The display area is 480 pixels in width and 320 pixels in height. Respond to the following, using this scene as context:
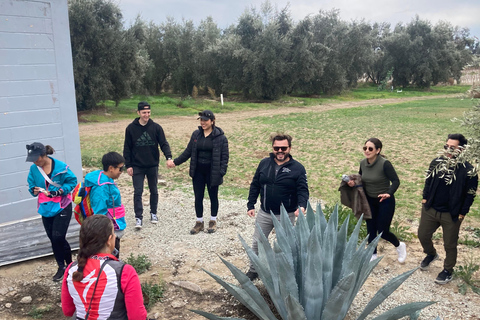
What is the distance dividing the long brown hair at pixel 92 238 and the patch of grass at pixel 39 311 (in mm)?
1949

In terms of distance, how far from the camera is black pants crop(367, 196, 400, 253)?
15.5ft

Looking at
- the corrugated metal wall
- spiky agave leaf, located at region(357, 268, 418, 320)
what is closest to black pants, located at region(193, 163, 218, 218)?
the corrugated metal wall

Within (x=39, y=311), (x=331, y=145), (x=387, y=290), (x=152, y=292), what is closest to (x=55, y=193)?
(x=39, y=311)

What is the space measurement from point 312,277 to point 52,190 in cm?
281

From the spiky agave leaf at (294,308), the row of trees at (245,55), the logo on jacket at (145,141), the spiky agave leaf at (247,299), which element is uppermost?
the row of trees at (245,55)

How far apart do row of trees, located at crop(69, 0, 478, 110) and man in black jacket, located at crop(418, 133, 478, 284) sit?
1911 centimetres

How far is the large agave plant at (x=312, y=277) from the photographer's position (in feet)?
9.00

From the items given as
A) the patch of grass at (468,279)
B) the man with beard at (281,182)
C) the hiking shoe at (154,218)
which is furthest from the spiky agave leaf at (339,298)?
the hiking shoe at (154,218)

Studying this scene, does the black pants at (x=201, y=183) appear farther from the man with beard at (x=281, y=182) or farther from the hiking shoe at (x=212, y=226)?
the man with beard at (x=281, y=182)

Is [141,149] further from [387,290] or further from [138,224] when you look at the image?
[387,290]

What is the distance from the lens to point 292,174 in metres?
4.19

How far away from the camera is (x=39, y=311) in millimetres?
3805

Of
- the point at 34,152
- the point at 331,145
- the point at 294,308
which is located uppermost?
the point at 34,152

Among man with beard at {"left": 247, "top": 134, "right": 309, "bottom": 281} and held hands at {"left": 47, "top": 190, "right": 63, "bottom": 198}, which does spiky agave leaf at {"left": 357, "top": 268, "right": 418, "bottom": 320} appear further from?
held hands at {"left": 47, "top": 190, "right": 63, "bottom": 198}
